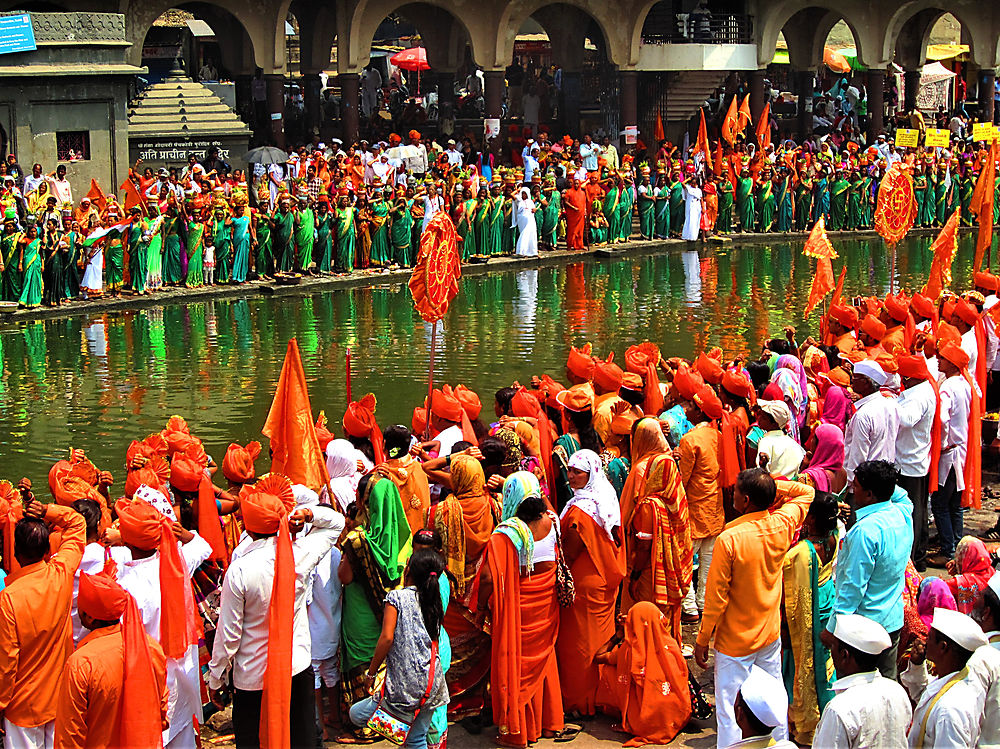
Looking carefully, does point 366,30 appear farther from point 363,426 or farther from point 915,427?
point 363,426

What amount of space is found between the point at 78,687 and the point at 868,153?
78.9 ft

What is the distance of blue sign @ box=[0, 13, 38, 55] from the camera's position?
69.4ft

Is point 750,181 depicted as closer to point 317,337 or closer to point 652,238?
point 652,238

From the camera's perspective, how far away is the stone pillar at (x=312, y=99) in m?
29.4

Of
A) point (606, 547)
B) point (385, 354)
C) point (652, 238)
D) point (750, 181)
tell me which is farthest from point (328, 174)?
point (606, 547)

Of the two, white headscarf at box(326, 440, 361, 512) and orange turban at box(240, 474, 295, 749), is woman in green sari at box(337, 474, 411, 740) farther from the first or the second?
white headscarf at box(326, 440, 361, 512)

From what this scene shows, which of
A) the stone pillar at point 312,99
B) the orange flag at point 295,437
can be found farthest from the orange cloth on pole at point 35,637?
the stone pillar at point 312,99

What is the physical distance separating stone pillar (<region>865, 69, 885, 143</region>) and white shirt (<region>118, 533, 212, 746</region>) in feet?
90.0

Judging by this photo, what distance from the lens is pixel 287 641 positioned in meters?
5.58

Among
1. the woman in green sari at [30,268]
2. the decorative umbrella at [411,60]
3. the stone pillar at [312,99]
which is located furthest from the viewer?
the decorative umbrella at [411,60]

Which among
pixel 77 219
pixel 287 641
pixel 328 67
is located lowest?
pixel 287 641

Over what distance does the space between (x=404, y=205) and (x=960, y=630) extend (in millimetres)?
17275

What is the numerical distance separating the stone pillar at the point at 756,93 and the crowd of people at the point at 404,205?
178 centimetres

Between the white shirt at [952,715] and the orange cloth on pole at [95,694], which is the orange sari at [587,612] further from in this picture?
the white shirt at [952,715]
